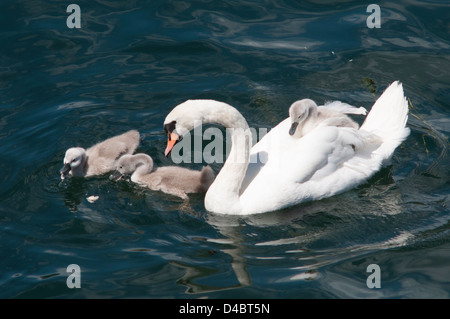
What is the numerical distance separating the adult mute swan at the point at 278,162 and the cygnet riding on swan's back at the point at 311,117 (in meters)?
0.18

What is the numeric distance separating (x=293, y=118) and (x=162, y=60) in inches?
152

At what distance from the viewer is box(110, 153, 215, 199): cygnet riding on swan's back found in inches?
353

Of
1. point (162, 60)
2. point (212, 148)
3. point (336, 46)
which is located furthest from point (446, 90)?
point (162, 60)

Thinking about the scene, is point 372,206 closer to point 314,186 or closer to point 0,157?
point 314,186

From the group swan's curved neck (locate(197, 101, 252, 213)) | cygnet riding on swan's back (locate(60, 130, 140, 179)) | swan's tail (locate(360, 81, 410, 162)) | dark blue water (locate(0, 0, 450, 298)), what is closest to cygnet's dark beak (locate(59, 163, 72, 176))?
cygnet riding on swan's back (locate(60, 130, 140, 179))

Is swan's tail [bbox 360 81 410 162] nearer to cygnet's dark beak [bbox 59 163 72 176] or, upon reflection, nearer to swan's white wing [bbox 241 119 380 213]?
swan's white wing [bbox 241 119 380 213]

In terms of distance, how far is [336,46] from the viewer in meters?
12.4

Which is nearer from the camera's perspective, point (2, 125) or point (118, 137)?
point (118, 137)

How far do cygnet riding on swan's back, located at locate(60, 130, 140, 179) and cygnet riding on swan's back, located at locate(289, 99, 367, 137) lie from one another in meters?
2.37

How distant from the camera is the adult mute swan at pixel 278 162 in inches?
317
